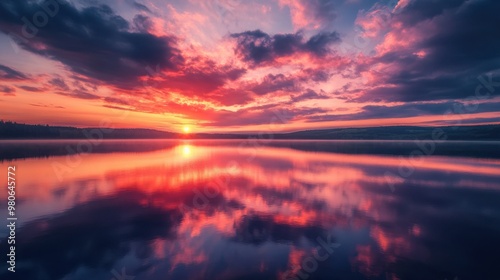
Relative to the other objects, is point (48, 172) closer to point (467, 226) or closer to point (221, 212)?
point (221, 212)

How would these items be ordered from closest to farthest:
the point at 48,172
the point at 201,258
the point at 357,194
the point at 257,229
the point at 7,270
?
the point at 7,270 → the point at 201,258 → the point at 257,229 → the point at 357,194 → the point at 48,172

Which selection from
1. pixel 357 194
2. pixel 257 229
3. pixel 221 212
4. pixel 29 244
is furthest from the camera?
pixel 357 194

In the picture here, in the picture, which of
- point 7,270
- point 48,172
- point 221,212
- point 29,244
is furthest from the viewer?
point 48,172

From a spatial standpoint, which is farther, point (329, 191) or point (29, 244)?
point (329, 191)

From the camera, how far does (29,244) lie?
39.2 ft

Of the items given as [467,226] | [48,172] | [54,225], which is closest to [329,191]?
[467,226]

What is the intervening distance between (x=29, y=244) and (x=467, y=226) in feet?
83.3

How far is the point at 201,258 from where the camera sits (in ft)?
35.8

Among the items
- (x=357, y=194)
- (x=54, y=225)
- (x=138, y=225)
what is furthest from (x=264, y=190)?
(x=54, y=225)

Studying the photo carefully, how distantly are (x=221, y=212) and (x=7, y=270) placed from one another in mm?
11151

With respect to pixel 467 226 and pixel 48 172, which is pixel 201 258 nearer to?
pixel 467 226

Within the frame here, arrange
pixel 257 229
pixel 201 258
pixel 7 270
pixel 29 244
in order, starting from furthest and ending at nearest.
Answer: pixel 257 229 < pixel 29 244 < pixel 201 258 < pixel 7 270

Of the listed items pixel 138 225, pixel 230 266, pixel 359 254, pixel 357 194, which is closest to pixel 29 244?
pixel 138 225

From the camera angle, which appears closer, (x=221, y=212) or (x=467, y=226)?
(x=467, y=226)
